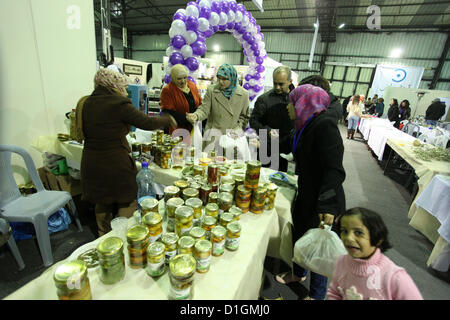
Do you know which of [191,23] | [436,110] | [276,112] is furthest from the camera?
[436,110]

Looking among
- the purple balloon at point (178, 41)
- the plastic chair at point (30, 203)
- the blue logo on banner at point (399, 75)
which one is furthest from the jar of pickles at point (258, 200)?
the blue logo on banner at point (399, 75)

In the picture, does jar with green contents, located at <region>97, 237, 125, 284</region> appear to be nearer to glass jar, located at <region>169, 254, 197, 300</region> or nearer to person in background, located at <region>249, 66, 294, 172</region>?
glass jar, located at <region>169, 254, 197, 300</region>

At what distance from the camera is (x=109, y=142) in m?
1.67

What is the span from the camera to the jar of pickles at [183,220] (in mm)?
1024

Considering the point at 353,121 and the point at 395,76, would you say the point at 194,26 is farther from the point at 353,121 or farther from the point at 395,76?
the point at 395,76

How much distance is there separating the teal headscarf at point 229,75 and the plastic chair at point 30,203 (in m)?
2.16

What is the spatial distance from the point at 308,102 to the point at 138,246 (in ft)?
4.45

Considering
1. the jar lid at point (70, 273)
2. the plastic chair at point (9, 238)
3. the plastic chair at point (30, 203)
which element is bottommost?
the plastic chair at point (9, 238)

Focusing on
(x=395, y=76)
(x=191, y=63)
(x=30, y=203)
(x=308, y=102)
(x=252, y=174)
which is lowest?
(x=30, y=203)

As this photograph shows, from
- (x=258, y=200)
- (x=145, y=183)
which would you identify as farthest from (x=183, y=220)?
(x=145, y=183)

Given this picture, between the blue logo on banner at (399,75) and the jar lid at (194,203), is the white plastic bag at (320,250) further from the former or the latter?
the blue logo on banner at (399,75)

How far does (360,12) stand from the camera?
1088 centimetres

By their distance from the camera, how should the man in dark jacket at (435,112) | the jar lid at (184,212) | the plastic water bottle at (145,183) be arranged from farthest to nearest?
the man in dark jacket at (435,112)
the plastic water bottle at (145,183)
the jar lid at (184,212)
